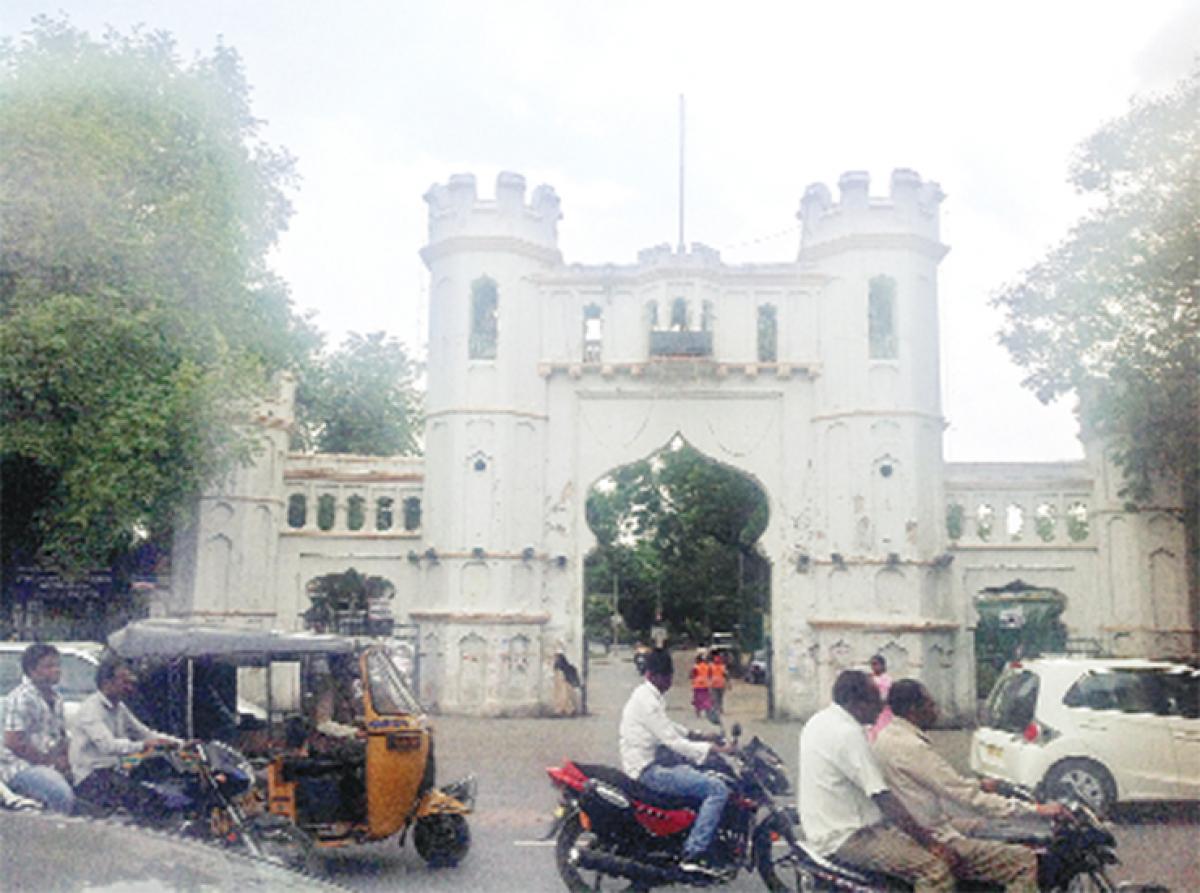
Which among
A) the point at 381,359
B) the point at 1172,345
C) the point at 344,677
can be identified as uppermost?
the point at 381,359

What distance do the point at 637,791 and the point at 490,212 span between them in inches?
745

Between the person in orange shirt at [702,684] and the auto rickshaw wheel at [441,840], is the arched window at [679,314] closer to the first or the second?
the person in orange shirt at [702,684]

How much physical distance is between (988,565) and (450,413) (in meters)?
11.0

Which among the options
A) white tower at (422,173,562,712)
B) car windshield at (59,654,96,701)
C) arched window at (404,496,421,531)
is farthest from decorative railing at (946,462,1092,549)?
car windshield at (59,654,96,701)

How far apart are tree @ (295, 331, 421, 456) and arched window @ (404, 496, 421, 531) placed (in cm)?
1394

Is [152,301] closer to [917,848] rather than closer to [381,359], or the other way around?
[917,848]

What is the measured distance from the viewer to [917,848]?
5.29 metres

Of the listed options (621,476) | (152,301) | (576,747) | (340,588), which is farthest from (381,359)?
(576,747)

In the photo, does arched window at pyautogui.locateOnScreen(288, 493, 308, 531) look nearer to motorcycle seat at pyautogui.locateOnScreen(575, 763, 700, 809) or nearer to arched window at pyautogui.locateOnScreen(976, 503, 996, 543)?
arched window at pyautogui.locateOnScreen(976, 503, 996, 543)

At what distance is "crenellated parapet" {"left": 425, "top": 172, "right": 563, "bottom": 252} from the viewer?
24.6 m

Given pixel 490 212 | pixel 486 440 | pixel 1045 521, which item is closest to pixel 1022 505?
pixel 1045 521

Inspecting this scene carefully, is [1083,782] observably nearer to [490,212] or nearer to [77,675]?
[77,675]

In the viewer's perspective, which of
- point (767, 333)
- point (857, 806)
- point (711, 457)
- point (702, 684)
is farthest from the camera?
point (767, 333)

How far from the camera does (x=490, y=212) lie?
24625 millimetres
